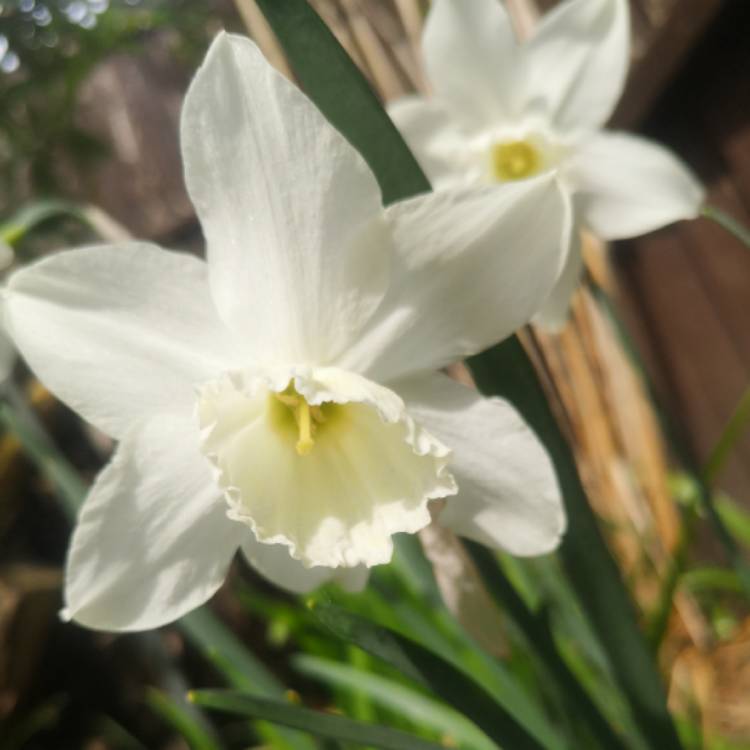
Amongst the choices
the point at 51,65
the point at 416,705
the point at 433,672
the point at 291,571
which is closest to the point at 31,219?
the point at 291,571

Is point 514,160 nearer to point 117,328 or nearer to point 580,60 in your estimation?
point 580,60

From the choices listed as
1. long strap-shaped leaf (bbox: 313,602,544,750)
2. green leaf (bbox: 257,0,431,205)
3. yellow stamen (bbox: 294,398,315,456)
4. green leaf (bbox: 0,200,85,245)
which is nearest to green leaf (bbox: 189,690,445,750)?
long strap-shaped leaf (bbox: 313,602,544,750)

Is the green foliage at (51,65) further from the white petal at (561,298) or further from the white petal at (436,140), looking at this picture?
the white petal at (561,298)

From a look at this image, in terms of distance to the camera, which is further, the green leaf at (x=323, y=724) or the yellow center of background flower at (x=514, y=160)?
the yellow center of background flower at (x=514, y=160)

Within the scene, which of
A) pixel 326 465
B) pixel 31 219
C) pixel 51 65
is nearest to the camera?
pixel 326 465

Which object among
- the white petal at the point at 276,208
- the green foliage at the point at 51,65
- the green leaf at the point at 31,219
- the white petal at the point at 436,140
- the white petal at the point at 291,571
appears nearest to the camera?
the white petal at the point at 276,208

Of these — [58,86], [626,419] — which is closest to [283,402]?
[626,419]

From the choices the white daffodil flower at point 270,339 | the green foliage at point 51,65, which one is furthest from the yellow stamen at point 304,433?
the green foliage at point 51,65
